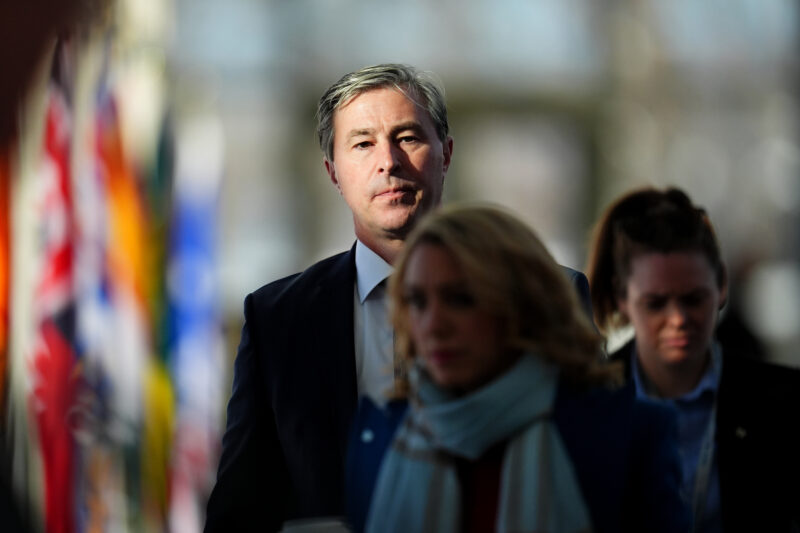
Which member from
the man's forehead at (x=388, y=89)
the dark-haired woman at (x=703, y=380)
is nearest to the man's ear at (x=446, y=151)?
the man's forehead at (x=388, y=89)

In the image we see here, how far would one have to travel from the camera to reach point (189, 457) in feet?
20.2

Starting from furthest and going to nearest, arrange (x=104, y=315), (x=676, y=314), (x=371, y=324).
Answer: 1. (x=104, y=315)
2. (x=676, y=314)
3. (x=371, y=324)

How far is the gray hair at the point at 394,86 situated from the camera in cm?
275

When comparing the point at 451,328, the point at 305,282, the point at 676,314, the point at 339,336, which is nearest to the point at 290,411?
the point at 339,336

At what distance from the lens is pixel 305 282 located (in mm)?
2697

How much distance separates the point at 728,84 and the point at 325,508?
529 cm

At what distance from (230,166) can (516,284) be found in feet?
15.9

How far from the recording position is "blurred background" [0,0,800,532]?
6234 mm

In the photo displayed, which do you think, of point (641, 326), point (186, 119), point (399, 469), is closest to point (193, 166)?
point (186, 119)

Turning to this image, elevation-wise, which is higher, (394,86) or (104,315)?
(394,86)

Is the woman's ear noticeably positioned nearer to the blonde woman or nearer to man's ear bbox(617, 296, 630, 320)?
man's ear bbox(617, 296, 630, 320)

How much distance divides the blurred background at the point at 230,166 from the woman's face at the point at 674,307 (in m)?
3.55

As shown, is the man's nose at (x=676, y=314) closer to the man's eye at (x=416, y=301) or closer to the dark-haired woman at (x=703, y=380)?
the dark-haired woman at (x=703, y=380)

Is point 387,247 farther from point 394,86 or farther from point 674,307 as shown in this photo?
point 674,307
